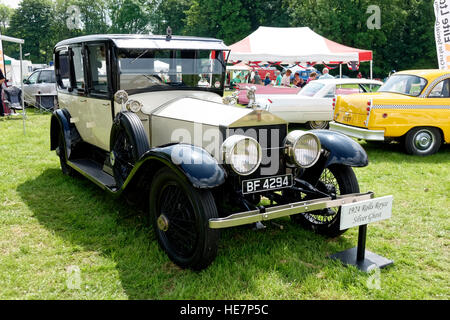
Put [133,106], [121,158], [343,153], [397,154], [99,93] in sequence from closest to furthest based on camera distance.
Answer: [343,153] < [133,106] < [121,158] < [99,93] < [397,154]

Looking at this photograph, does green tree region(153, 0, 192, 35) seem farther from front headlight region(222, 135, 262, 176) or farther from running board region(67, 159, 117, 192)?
front headlight region(222, 135, 262, 176)

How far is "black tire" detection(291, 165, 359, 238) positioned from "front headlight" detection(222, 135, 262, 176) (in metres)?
0.86

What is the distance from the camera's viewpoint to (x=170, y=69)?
458cm

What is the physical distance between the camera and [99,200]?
16.3ft

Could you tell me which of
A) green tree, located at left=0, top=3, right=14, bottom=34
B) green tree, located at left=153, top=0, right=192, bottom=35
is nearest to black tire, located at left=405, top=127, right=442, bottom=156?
green tree, located at left=153, top=0, right=192, bottom=35

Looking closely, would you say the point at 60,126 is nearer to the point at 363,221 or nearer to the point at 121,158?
the point at 121,158

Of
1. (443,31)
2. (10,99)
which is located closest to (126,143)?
(10,99)

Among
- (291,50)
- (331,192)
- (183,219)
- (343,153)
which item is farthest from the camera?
(291,50)

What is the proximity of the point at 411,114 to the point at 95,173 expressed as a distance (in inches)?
234

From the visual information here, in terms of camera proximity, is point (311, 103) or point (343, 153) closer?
point (343, 153)

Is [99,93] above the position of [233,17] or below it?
below

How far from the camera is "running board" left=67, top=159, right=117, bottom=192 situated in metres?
4.35

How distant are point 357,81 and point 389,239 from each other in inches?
281

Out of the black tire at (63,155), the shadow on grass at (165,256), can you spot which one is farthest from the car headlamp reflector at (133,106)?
the black tire at (63,155)
